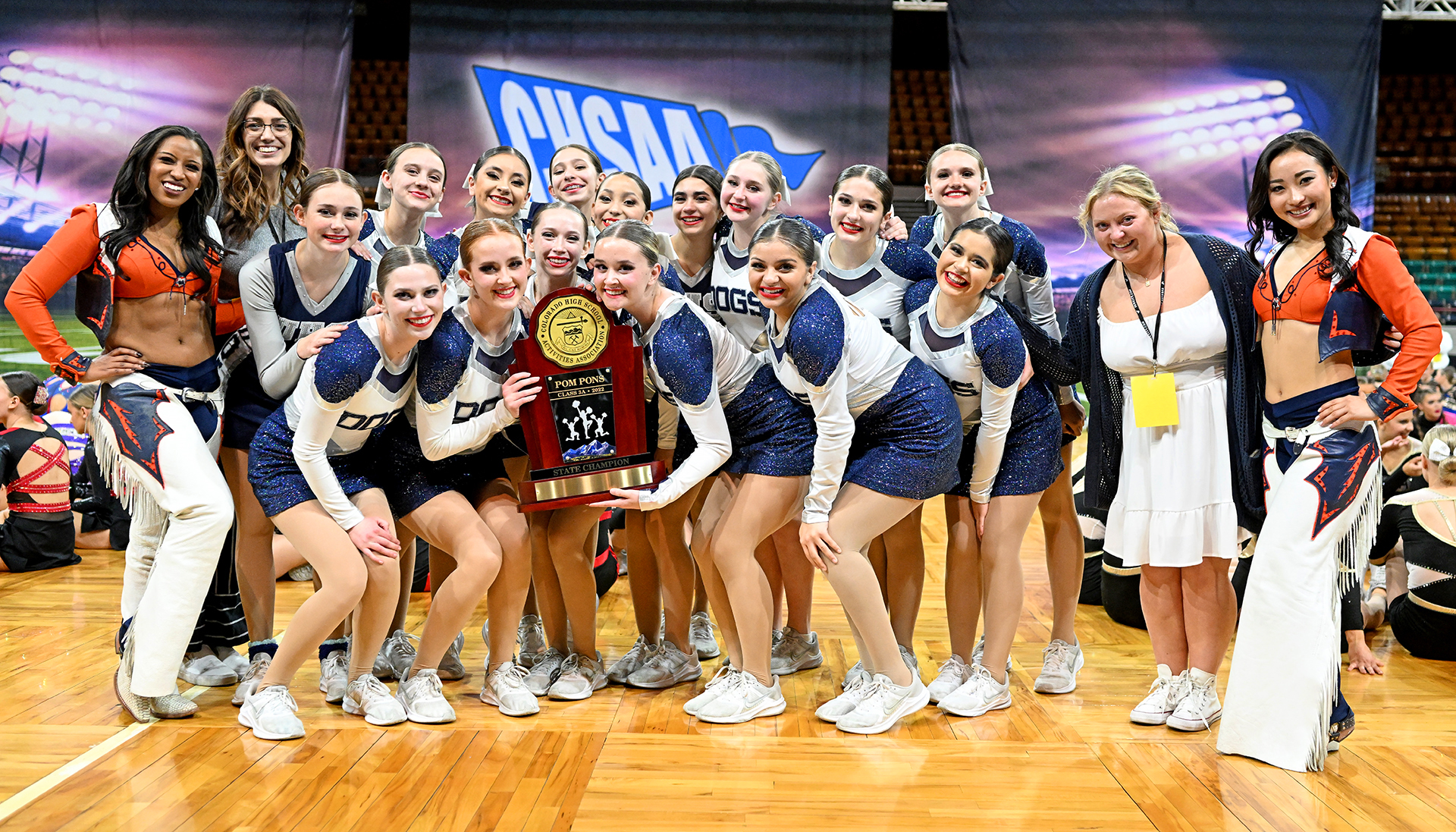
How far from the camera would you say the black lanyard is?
9.58ft

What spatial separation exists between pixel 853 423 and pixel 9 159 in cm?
738

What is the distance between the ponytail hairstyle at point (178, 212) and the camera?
3094mm

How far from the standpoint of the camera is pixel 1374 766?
2.78 m

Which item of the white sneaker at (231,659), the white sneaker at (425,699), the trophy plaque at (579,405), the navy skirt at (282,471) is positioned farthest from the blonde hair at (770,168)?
the white sneaker at (231,659)

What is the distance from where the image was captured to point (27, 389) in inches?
213

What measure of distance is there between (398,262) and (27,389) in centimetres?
366

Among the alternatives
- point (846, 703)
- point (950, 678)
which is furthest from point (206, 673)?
point (950, 678)

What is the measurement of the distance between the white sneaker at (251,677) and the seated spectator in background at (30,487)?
255cm

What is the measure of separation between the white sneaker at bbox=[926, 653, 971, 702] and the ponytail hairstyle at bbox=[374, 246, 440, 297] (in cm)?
189

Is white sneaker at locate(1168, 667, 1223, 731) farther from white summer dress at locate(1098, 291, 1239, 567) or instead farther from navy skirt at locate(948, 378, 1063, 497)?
navy skirt at locate(948, 378, 1063, 497)

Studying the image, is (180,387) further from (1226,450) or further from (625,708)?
(1226,450)

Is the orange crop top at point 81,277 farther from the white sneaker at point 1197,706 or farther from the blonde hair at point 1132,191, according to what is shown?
the white sneaker at point 1197,706

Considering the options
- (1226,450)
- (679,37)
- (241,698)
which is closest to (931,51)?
(679,37)

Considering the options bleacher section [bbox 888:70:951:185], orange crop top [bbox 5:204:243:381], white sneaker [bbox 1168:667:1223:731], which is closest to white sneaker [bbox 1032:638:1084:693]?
white sneaker [bbox 1168:667:1223:731]
